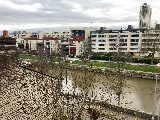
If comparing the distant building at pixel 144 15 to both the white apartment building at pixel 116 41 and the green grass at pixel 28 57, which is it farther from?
the green grass at pixel 28 57

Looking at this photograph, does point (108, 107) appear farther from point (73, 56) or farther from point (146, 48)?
point (73, 56)

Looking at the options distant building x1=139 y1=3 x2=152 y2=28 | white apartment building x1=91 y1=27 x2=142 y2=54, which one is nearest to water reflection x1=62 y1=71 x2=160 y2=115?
white apartment building x1=91 y1=27 x2=142 y2=54

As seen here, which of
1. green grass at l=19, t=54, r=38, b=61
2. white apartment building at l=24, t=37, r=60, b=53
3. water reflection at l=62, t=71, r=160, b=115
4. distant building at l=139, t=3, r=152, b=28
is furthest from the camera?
distant building at l=139, t=3, r=152, b=28

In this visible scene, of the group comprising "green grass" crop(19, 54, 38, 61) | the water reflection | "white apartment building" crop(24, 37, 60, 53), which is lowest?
"green grass" crop(19, 54, 38, 61)

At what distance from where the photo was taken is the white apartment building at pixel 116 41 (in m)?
40.7

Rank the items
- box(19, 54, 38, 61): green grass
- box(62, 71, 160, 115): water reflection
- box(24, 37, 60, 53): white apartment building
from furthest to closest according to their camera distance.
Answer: box(24, 37, 60, 53): white apartment building, box(19, 54, 38, 61): green grass, box(62, 71, 160, 115): water reflection

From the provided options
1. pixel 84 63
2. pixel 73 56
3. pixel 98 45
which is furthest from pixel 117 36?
pixel 84 63

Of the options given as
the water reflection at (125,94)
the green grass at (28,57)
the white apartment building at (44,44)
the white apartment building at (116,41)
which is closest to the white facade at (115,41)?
the white apartment building at (116,41)

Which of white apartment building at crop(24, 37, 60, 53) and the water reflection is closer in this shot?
the water reflection

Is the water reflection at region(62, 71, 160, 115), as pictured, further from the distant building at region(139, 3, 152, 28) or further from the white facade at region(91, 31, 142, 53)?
the distant building at region(139, 3, 152, 28)

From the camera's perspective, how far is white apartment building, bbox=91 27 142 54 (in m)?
40.7

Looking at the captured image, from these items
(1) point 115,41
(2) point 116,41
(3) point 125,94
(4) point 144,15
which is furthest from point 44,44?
(3) point 125,94

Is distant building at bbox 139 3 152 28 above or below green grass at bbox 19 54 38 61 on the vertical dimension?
above

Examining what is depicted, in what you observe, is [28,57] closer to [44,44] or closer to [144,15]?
[44,44]
